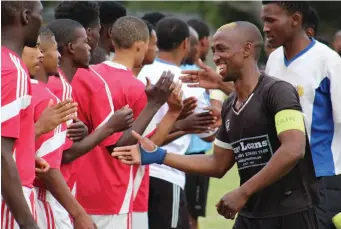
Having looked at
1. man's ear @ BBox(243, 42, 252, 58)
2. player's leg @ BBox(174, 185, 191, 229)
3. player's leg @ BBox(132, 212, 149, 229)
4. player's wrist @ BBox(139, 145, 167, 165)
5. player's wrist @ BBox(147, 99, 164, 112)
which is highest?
man's ear @ BBox(243, 42, 252, 58)

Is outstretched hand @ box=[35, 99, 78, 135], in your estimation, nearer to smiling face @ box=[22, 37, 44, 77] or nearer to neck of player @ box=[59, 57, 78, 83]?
smiling face @ box=[22, 37, 44, 77]

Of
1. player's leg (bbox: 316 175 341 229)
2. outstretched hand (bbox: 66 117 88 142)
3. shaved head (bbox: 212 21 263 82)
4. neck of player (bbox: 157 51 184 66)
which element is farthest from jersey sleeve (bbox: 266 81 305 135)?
neck of player (bbox: 157 51 184 66)

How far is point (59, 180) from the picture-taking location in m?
5.78

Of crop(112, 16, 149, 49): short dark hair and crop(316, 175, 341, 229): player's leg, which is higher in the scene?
crop(112, 16, 149, 49): short dark hair

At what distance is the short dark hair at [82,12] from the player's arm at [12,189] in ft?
9.67

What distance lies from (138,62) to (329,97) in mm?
1480

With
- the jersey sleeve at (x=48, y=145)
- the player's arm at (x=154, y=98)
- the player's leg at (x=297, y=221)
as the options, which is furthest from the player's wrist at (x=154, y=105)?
the player's leg at (x=297, y=221)

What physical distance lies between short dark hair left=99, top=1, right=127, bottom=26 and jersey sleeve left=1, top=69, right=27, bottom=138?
3.58 m

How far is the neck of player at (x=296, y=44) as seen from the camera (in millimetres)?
7090

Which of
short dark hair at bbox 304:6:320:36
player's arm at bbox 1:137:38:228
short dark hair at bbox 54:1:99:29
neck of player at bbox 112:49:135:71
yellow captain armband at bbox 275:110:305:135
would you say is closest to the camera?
player's arm at bbox 1:137:38:228

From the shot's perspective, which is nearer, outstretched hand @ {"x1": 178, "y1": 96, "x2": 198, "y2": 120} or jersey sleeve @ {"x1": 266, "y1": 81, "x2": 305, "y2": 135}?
jersey sleeve @ {"x1": 266, "y1": 81, "x2": 305, "y2": 135}

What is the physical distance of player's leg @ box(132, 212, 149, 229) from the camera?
298 inches

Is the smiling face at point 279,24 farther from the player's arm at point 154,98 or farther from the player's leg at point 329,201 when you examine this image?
the player's leg at point 329,201

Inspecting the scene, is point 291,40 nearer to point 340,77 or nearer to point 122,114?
point 340,77
